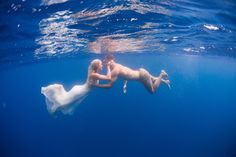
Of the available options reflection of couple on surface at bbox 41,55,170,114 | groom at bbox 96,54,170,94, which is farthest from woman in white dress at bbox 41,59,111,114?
groom at bbox 96,54,170,94

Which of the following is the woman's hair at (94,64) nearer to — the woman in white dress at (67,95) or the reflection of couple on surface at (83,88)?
the reflection of couple on surface at (83,88)

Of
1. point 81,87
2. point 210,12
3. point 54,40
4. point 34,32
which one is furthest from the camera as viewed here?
point 54,40

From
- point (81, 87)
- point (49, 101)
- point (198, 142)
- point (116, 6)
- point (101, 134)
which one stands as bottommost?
point (101, 134)

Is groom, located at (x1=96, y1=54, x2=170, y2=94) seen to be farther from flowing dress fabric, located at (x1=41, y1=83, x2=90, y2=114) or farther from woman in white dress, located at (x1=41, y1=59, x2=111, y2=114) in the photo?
flowing dress fabric, located at (x1=41, y1=83, x2=90, y2=114)

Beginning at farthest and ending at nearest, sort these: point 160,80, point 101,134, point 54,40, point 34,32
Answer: point 101,134 < point 54,40 < point 34,32 < point 160,80

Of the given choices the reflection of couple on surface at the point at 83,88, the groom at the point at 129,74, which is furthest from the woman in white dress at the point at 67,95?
the groom at the point at 129,74

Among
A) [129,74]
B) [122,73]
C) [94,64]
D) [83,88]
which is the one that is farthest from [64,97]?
[129,74]

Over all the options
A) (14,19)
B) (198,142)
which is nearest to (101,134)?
(198,142)

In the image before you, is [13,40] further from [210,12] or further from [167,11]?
[210,12]

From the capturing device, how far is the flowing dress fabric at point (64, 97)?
1167cm

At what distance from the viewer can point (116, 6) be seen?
13.1 metres

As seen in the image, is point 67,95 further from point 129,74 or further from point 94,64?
point 129,74

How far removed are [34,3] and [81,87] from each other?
14.8 ft

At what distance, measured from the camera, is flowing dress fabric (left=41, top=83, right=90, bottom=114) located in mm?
11672
